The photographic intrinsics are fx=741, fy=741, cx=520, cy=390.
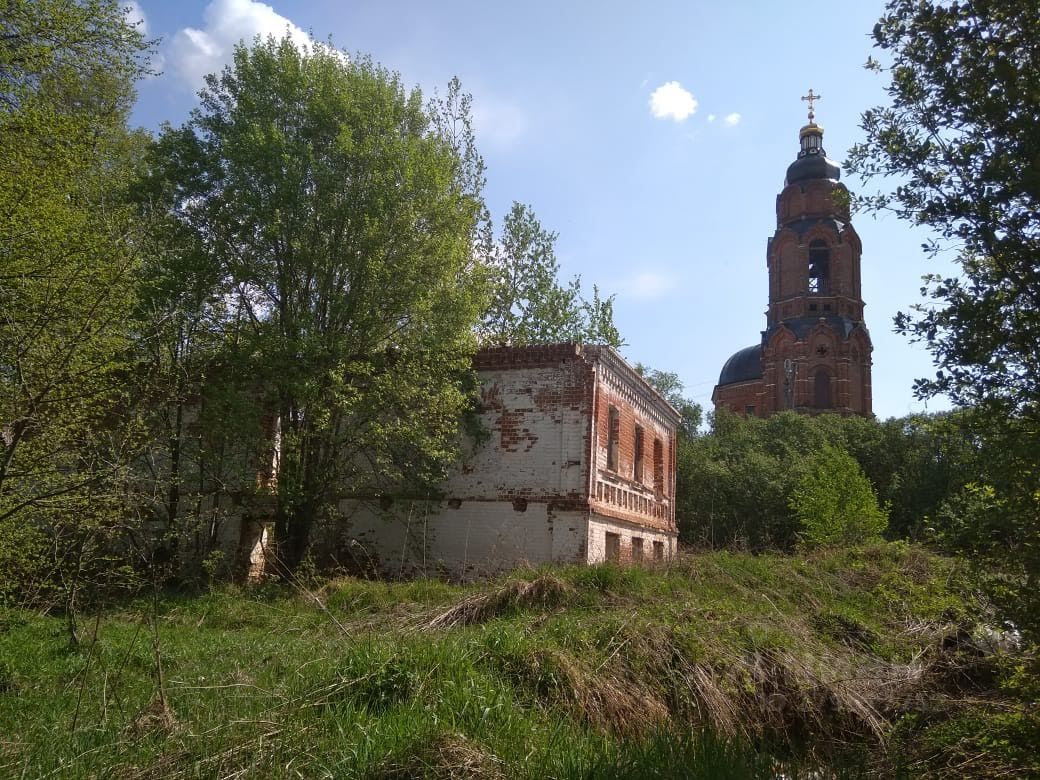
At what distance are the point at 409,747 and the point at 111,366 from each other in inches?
184

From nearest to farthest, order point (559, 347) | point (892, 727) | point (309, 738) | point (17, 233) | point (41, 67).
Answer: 1. point (309, 738)
2. point (892, 727)
3. point (17, 233)
4. point (41, 67)
5. point (559, 347)

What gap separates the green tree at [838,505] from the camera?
21359 mm

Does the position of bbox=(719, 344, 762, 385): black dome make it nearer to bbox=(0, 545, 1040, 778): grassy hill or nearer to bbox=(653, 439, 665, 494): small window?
bbox=(653, 439, 665, 494): small window

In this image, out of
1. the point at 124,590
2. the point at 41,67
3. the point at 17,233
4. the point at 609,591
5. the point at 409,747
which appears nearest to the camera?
the point at 409,747

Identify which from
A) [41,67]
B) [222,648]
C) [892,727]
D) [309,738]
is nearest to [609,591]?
[892,727]

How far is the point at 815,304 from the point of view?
44219 mm

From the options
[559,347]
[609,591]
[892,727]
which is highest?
[559,347]

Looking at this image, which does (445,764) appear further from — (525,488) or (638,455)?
(638,455)

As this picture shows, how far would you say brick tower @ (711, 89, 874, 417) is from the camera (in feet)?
142

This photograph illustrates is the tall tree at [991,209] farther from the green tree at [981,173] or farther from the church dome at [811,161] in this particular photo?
the church dome at [811,161]

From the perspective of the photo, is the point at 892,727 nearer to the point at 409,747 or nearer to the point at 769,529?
the point at 409,747

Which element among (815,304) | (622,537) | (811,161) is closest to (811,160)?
(811,161)

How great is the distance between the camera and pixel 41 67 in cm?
823

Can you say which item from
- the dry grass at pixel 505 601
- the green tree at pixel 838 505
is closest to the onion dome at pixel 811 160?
the green tree at pixel 838 505
